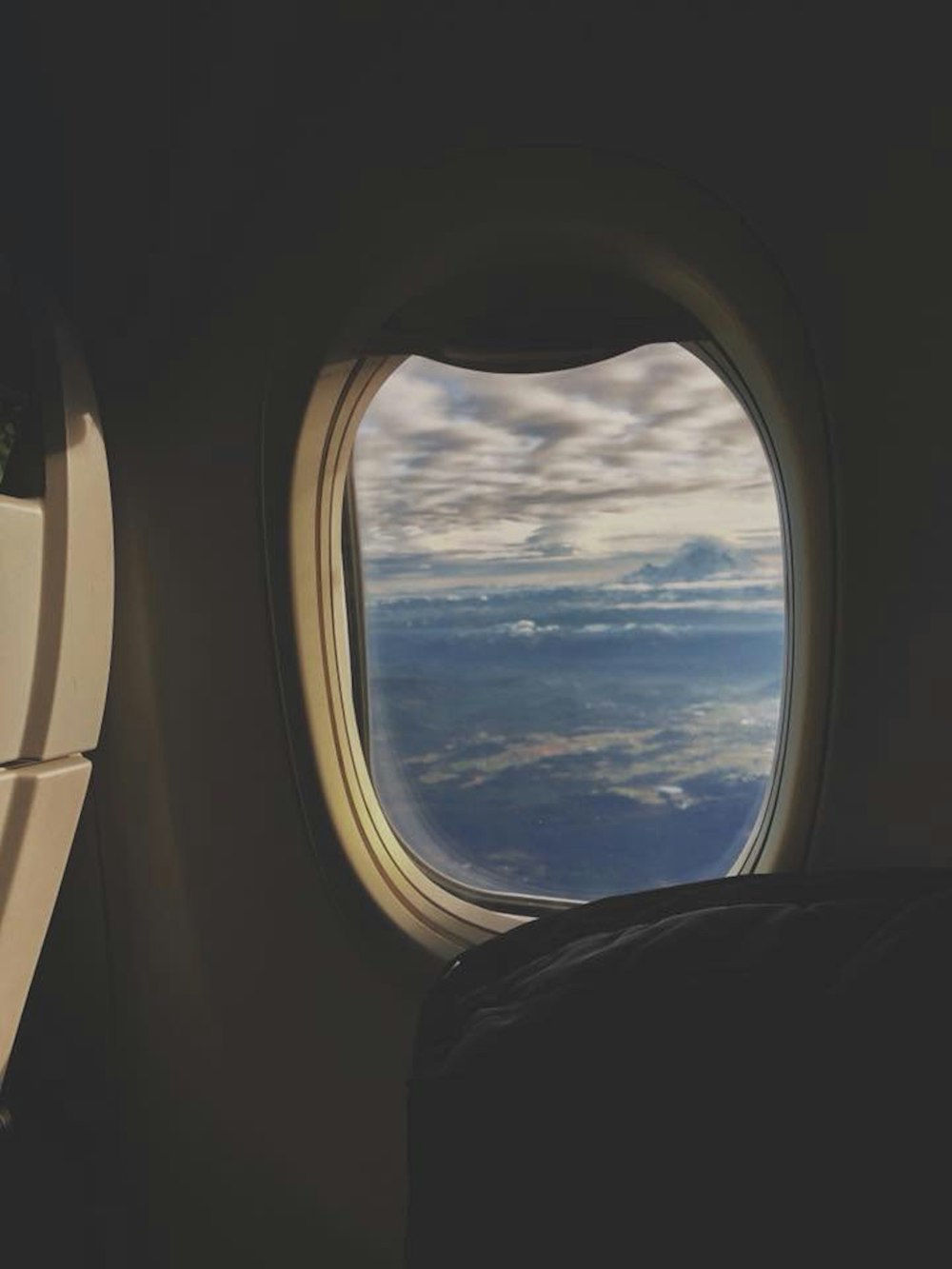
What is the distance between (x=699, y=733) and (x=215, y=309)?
0.91 meters

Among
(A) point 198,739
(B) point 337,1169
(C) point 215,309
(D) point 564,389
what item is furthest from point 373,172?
(B) point 337,1169

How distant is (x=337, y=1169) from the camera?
155 cm

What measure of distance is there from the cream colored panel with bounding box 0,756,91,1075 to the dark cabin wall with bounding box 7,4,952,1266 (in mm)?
236

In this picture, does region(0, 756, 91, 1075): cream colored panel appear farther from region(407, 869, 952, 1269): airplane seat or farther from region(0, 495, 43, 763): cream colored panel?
region(407, 869, 952, 1269): airplane seat

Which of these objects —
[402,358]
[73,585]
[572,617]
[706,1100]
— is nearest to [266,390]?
[402,358]

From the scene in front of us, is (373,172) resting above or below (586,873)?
above

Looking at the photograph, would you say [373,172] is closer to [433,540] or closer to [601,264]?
[601,264]

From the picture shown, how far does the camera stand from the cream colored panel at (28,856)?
1.26 metres

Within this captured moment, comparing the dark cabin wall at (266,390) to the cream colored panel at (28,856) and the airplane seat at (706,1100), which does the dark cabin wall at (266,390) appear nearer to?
the cream colored panel at (28,856)

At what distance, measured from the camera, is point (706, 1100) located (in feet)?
2.15

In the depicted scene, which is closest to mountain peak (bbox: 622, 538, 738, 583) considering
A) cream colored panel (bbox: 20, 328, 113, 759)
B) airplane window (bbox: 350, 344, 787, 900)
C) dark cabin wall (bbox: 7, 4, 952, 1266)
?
airplane window (bbox: 350, 344, 787, 900)

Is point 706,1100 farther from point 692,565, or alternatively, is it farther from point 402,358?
point 402,358

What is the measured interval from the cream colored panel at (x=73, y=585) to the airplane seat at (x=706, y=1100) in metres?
0.74

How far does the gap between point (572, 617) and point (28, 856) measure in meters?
0.81
